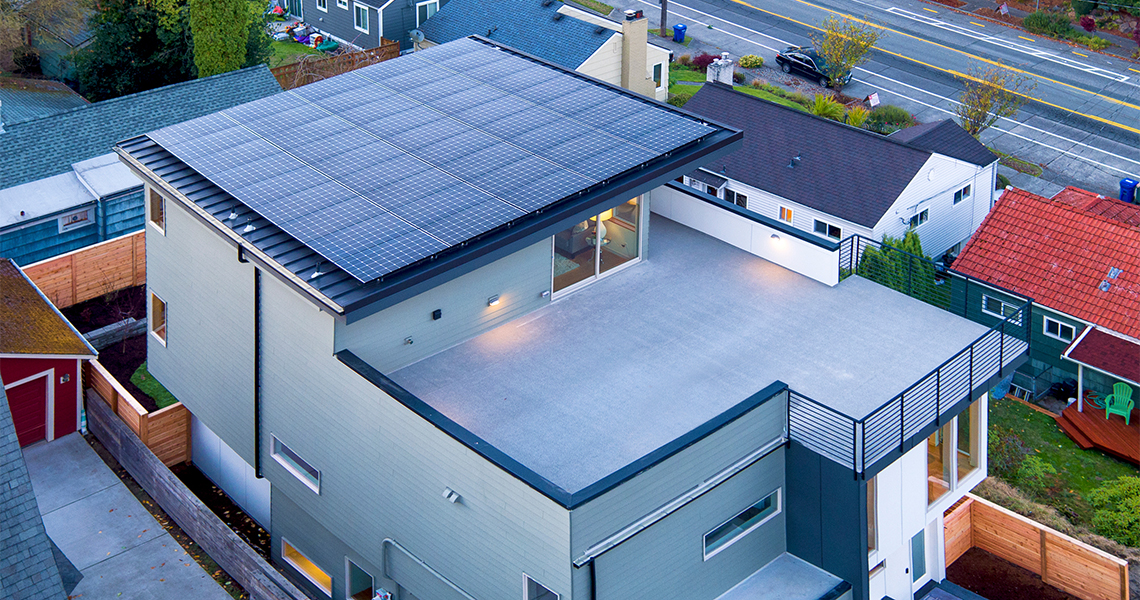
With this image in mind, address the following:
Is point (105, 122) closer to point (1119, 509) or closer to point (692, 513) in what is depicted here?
point (692, 513)

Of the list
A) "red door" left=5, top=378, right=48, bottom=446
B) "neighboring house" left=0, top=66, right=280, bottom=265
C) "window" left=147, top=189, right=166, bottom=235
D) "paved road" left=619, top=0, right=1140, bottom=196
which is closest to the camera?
"window" left=147, top=189, right=166, bottom=235

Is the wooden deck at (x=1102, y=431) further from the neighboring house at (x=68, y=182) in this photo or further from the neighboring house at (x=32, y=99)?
the neighboring house at (x=32, y=99)

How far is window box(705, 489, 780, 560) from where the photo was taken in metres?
23.0

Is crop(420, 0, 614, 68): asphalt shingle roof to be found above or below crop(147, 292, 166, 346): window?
above

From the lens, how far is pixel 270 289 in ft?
81.3

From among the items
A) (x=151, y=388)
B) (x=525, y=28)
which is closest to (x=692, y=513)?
(x=151, y=388)

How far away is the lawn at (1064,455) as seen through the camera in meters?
32.7

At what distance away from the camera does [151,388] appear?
35.5 m

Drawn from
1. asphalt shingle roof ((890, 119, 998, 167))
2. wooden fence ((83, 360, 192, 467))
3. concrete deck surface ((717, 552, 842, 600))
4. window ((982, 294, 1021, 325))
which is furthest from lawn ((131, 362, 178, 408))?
asphalt shingle roof ((890, 119, 998, 167))

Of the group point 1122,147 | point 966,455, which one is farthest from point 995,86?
point 966,455

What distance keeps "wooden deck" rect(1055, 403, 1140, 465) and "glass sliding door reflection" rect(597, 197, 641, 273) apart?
15048 millimetres

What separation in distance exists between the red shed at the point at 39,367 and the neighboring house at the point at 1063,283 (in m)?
24.1

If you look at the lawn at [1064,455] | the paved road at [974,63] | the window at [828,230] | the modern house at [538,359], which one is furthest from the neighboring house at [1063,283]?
the paved road at [974,63]

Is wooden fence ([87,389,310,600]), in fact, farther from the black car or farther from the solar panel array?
the black car
